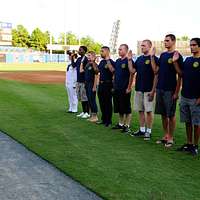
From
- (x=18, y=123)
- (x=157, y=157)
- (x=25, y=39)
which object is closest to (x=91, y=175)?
(x=157, y=157)

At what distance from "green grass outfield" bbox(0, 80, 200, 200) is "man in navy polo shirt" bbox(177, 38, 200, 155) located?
18.4 inches

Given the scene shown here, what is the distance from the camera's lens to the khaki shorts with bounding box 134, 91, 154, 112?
8.37 meters

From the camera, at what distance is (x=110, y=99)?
10.2 meters

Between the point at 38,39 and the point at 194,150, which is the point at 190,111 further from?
the point at 38,39

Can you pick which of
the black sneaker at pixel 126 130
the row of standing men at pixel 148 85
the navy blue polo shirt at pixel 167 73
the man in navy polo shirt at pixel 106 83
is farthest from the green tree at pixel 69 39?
the navy blue polo shirt at pixel 167 73

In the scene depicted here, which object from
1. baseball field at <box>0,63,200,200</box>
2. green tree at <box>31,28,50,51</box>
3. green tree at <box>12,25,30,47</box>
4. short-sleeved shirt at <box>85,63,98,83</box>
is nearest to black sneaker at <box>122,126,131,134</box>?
baseball field at <box>0,63,200,200</box>

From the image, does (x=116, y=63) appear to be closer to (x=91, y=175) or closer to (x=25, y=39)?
(x=91, y=175)

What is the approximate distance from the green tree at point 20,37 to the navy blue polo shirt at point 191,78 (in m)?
111

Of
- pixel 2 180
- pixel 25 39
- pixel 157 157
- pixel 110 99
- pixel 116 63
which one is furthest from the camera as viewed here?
pixel 25 39

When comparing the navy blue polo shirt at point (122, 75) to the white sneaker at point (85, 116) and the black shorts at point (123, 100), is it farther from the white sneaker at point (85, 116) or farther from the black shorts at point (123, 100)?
the white sneaker at point (85, 116)

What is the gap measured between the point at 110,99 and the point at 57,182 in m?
4.82

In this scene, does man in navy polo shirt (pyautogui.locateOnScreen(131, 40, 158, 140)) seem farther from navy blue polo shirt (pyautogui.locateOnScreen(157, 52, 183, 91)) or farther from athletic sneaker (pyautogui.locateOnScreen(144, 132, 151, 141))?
navy blue polo shirt (pyautogui.locateOnScreen(157, 52, 183, 91))

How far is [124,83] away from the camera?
9.19m

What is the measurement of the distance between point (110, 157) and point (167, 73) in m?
1.86
